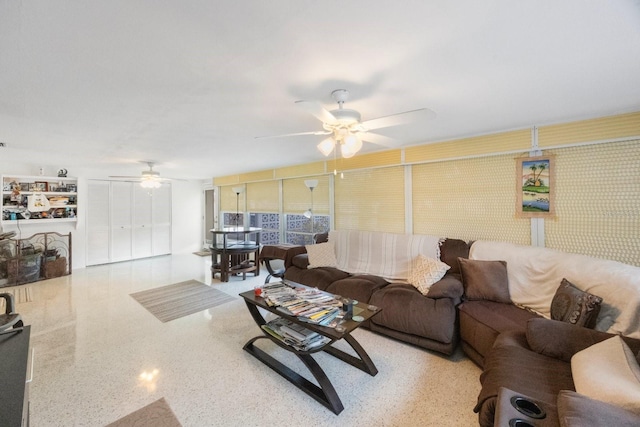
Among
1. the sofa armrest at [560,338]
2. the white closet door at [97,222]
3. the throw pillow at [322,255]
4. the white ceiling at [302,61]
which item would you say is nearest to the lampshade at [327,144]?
the white ceiling at [302,61]

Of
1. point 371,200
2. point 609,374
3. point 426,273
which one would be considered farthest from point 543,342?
point 371,200

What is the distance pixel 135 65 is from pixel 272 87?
85 centimetres

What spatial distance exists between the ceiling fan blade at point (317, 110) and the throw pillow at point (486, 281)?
2.15 metres

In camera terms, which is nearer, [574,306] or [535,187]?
[574,306]

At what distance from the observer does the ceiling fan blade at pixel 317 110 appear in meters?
1.57

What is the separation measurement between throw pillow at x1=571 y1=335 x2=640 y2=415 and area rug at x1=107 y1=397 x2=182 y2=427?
2.31 metres

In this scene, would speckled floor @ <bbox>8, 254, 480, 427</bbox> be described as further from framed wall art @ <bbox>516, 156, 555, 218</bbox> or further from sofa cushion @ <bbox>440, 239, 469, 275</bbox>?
framed wall art @ <bbox>516, 156, 555, 218</bbox>

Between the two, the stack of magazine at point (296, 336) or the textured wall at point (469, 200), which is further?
the textured wall at point (469, 200)

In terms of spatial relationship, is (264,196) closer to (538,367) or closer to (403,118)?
(403,118)

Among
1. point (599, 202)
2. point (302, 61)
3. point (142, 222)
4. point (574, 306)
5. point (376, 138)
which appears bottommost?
point (574, 306)

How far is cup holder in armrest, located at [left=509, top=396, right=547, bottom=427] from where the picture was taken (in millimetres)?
1142

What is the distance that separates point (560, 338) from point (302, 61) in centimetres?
239

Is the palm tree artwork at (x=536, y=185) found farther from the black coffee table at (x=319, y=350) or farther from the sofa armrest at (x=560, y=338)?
the black coffee table at (x=319, y=350)

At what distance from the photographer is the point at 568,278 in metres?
2.24
